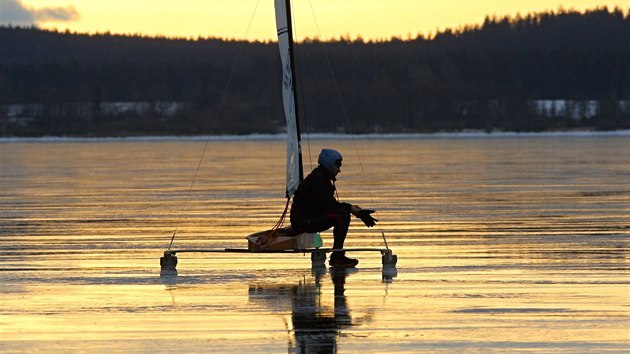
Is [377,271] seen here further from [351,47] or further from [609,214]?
[351,47]

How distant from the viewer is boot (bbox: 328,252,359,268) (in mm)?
13539

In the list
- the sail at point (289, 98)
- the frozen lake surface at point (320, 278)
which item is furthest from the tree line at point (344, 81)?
the sail at point (289, 98)

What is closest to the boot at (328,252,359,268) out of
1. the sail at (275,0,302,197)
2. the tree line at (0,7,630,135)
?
the sail at (275,0,302,197)

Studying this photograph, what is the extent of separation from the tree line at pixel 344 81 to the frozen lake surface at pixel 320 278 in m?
119

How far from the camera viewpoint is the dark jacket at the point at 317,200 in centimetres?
→ 1345

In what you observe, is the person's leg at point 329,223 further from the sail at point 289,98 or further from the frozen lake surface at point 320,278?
the sail at point 289,98

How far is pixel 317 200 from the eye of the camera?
44.2 ft

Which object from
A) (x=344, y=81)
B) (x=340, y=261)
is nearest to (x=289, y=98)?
(x=340, y=261)

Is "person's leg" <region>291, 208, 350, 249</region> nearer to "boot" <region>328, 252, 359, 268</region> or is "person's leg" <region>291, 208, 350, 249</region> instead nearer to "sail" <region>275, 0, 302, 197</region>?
"boot" <region>328, 252, 359, 268</region>

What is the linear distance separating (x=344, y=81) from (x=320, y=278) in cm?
16402

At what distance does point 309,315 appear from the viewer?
10.4m

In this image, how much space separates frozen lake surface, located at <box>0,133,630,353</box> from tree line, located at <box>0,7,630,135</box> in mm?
118915

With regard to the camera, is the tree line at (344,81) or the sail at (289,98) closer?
the sail at (289,98)

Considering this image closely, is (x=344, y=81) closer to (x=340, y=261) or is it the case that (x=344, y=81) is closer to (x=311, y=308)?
(x=340, y=261)
